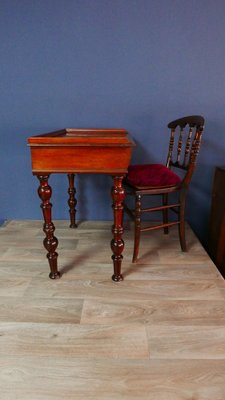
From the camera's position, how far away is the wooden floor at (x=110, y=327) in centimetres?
87

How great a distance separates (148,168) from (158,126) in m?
0.50

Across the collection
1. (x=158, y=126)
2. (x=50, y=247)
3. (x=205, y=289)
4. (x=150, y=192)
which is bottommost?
(x=205, y=289)

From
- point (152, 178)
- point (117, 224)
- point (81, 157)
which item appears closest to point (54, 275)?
point (117, 224)

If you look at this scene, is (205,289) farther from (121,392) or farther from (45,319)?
(45,319)

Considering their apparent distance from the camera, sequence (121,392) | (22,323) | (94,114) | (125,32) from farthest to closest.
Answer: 1. (94,114)
2. (125,32)
3. (22,323)
4. (121,392)

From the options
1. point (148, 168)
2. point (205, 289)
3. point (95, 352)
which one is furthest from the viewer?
point (148, 168)

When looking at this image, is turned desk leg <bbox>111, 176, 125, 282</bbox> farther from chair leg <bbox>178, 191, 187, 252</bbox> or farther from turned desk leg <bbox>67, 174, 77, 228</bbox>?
turned desk leg <bbox>67, 174, 77, 228</bbox>

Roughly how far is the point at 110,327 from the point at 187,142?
3.76 feet

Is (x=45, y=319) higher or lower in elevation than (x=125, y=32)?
lower

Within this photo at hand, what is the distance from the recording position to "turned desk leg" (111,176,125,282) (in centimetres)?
126

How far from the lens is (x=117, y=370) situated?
914mm

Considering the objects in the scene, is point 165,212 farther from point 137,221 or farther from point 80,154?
point 80,154

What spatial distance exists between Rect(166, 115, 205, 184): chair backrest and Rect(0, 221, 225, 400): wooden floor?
592 millimetres

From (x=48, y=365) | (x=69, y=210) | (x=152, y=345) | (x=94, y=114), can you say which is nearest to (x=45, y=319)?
(x=48, y=365)
